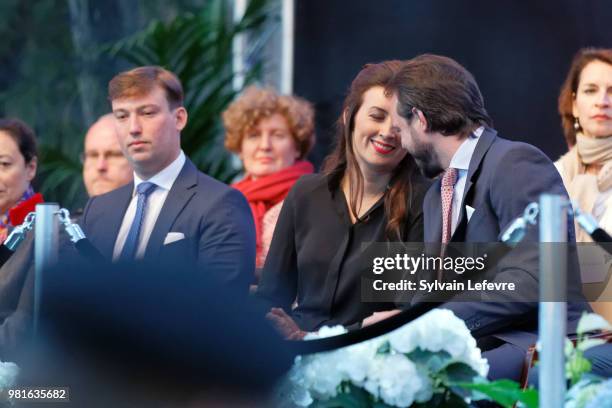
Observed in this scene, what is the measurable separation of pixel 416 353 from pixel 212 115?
5013mm

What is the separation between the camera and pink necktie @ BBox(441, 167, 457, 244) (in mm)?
3836

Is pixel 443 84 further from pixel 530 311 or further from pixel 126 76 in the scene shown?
pixel 126 76

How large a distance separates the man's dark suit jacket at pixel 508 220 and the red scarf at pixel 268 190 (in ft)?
6.95

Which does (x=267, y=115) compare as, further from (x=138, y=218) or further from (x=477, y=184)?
(x=477, y=184)

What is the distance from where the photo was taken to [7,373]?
3023 millimetres

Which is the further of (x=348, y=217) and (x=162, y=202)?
(x=162, y=202)

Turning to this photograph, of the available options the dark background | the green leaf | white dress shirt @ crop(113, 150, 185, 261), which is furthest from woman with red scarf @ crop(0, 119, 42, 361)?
the dark background

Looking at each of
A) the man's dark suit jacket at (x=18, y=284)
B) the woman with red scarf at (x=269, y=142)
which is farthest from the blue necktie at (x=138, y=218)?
the woman with red scarf at (x=269, y=142)

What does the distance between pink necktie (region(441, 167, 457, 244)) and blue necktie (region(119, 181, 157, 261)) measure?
130 centimetres

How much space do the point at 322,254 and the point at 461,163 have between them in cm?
74

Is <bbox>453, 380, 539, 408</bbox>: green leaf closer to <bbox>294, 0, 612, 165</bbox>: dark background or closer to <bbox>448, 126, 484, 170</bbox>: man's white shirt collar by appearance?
<bbox>448, 126, 484, 170</bbox>: man's white shirt collar

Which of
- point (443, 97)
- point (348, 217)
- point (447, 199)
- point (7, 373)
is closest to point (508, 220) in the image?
point (447, 199)

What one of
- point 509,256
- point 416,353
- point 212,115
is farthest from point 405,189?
point 212,115

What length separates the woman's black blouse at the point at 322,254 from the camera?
4.28 meters
